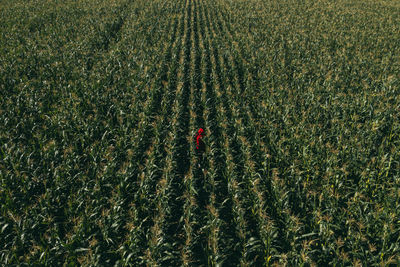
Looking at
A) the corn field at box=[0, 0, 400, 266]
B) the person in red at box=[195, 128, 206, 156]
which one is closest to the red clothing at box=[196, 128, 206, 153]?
the person in red at box=[195, 128, 206, 156]

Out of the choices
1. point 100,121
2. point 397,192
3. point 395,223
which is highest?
point 100,121

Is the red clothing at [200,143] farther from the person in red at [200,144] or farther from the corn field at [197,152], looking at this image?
the corn field at [197,152]

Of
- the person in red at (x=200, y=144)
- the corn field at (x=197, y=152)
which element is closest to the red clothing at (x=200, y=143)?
the person in red at (x=200, y=144)

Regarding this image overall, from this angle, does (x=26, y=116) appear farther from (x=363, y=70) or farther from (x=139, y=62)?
(x=363, y=70)

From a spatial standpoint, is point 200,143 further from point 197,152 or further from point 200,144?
point 197,152

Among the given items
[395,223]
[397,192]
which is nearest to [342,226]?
[395,223]

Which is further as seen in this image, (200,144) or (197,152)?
(200,144)

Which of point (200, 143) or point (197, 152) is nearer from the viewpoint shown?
point (197, 152)

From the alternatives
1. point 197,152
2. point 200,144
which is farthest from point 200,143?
point 197,152

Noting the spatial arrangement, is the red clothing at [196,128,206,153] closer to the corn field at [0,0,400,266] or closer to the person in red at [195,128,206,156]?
the person in red at [195,128,206,156]
